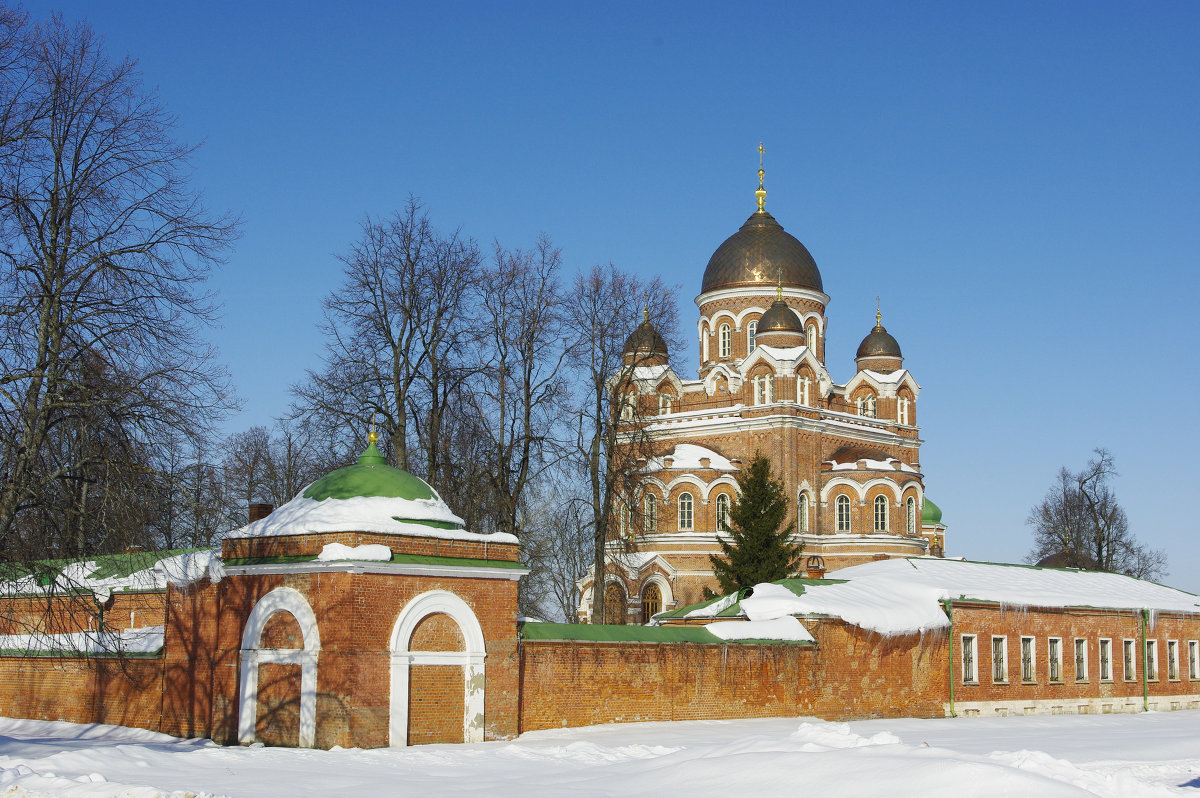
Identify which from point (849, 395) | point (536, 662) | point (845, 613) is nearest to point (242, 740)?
point (536, 662)

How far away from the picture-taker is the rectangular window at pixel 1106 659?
33.8 m

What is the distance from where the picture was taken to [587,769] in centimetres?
1703

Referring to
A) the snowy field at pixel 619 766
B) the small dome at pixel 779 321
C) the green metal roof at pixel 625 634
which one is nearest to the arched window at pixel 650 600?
the small dome at pixel 779 321

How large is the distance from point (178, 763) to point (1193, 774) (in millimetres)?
13620

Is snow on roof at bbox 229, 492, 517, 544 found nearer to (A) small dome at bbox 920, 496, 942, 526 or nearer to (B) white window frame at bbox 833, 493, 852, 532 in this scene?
(B) white window frame at bbox 833, 493, 852, 532

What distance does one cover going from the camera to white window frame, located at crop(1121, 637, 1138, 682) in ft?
112

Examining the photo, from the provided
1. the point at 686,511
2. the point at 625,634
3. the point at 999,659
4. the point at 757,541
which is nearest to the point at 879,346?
the point at 686,511

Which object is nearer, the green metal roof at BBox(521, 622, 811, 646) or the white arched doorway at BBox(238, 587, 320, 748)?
the white arched doorway at BBox(238, 587, 320, 748)

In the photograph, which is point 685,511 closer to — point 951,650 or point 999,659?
point 999,659

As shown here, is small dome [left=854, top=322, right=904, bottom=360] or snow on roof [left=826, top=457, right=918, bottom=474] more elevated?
small dome [left=854, top=322, right=904, bottom=360]

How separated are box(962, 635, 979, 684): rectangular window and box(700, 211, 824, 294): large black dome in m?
25.9

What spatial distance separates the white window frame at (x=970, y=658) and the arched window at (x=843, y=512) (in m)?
18.6

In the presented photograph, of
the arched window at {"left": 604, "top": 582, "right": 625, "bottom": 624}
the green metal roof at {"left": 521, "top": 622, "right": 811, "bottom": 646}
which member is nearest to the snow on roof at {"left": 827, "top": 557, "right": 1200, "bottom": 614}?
the green metal roof at {"left": 521, "top": 622, "right": 811, "bottom": 646}

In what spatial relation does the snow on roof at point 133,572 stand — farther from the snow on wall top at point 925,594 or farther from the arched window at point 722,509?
the arched window at point 722,509
